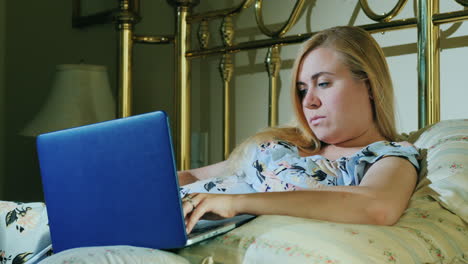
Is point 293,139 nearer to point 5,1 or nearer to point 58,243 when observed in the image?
point 58,243

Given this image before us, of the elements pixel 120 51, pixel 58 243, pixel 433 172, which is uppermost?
pixel 120 51

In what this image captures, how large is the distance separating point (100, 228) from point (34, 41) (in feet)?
5.78

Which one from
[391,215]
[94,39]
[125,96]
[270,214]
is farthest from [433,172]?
[94,39]

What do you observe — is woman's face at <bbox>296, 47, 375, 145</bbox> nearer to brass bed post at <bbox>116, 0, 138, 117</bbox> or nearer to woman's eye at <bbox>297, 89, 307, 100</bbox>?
woman's eye at <bbox>297, 89, 307, 100</bbox>

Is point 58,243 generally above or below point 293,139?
below

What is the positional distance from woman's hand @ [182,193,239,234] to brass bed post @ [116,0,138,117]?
1291mm

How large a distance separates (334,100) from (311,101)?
53 mm

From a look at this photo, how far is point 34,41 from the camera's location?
8.23ft

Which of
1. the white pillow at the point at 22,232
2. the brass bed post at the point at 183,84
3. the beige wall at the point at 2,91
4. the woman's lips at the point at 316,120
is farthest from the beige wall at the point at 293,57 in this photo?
the white pillow at the point at 22,232

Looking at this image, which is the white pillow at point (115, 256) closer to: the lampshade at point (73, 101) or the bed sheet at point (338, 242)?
the bed sheet at point (338, 242)

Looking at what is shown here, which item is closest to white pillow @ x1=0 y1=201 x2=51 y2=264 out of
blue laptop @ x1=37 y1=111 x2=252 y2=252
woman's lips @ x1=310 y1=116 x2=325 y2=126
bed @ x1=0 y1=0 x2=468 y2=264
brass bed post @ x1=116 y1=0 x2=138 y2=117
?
bed @ x1=0 y1=0 x2=468 y2=264

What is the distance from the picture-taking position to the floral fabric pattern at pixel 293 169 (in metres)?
1.18

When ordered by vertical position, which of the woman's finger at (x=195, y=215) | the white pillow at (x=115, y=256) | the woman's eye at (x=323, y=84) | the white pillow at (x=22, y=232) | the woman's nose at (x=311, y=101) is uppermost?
the woman's eye at (x=323, y=84)

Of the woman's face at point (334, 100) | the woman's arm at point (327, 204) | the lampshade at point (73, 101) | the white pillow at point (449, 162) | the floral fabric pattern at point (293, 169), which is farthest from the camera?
the lampshade at point (73, 101)
